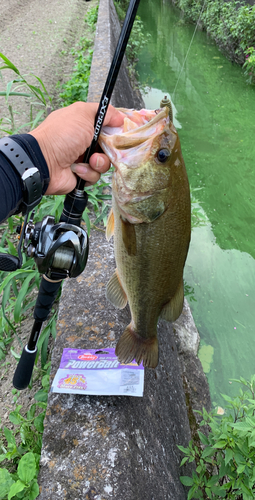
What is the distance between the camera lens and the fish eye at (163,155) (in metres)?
1.33

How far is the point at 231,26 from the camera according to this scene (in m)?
10.7

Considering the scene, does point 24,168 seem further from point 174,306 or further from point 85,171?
point 174,306

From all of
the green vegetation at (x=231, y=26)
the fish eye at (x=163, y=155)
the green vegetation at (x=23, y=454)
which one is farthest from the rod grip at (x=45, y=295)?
the green vegetation at (x=231, y=26)

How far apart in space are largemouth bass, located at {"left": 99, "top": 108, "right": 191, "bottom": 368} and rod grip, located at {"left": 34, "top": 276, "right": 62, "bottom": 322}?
1.18ft

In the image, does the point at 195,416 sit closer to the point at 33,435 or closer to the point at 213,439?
the point at 213,439

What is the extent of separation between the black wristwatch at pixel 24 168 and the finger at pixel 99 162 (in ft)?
0.94

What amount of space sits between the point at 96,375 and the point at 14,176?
1066 mm

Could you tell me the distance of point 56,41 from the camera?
9.05 metres

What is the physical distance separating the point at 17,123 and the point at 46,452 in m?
4.86

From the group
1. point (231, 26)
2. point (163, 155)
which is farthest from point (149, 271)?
point (231, 26)

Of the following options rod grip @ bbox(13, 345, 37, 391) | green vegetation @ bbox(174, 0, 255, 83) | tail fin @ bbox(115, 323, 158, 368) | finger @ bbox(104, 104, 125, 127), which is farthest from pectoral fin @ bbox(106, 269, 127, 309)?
green vegetation @ bbox(174, 0, 255, 83)

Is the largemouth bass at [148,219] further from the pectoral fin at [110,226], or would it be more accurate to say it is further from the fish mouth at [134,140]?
the pectoral fin at [110,226]

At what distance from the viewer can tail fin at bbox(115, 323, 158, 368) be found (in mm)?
1545

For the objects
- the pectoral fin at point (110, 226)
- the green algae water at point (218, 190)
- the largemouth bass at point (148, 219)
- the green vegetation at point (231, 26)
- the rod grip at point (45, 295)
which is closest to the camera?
the largemouth bass at point (148, 219)
